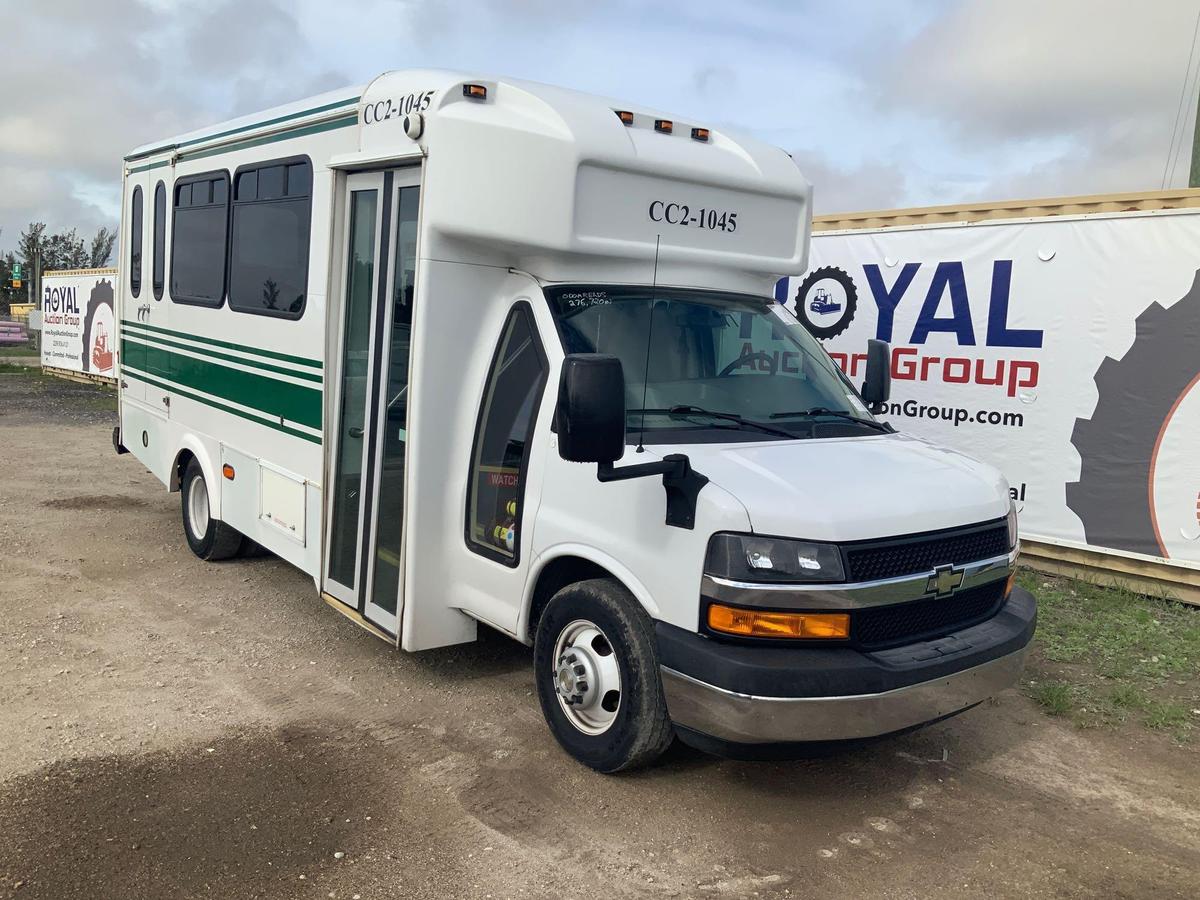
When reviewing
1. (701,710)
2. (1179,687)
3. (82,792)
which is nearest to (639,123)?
(701,710)

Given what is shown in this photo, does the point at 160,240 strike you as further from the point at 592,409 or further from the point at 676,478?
the point at 676,478

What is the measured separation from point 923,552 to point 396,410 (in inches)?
104

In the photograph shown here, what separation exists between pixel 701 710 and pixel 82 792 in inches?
100.0

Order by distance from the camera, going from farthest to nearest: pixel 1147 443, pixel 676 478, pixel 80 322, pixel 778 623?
pixel 80 322, pixel 1147 443, pixel 676 478, pixel 778 623

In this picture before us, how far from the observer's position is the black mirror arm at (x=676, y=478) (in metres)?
3.77

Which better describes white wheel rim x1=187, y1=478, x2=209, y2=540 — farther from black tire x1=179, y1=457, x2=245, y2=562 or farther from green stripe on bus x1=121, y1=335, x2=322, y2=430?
green stripe on bus x1=121, y1=335, x2=322, y2=430

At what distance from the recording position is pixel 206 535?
24.7 ft

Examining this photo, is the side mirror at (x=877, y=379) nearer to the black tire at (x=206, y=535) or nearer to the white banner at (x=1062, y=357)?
the white banner at (x=1062, y=357)

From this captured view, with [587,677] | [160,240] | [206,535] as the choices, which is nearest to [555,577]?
[587,677]

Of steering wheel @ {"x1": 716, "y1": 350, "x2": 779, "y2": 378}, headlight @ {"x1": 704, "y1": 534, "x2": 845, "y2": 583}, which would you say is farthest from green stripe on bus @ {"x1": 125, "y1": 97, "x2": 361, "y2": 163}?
headlight @ {"x1": 704, "y1": 534, "x2": 845, "y2": 583}

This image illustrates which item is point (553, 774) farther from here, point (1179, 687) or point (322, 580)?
point (1179, 687)

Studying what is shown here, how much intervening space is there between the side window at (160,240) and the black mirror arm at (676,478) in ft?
18.0

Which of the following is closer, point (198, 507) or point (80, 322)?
point (198, 507)

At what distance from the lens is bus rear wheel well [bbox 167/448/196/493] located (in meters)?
7.83
